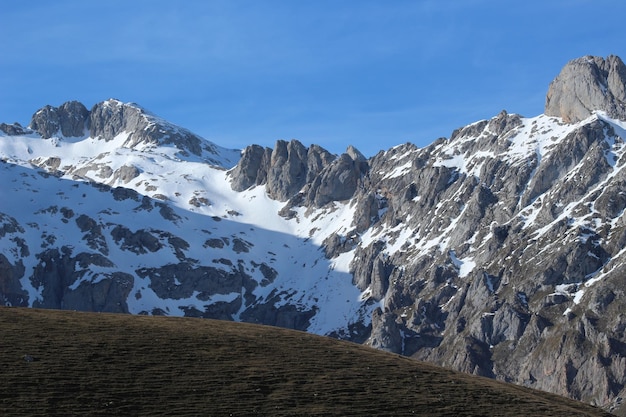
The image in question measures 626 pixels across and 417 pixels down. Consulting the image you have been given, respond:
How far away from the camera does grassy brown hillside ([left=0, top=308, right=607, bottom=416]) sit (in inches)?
3999

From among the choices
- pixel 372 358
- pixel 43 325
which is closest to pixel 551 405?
pixel 372 358

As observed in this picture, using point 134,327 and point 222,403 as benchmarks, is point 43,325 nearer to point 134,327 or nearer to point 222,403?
point 134,327

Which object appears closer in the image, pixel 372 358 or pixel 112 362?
pixel 112 362

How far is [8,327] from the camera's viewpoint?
12444 centimetres

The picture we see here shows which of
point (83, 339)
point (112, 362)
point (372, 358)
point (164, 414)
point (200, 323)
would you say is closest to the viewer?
point (164, 414)

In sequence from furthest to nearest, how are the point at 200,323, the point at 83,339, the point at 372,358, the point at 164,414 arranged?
1. the point at 200,323
2. the point at 372,358
3. the point at 83,339
4. the point at 164,414

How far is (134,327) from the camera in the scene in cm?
13162

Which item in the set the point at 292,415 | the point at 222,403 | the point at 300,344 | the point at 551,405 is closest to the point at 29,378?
the point at 222,403

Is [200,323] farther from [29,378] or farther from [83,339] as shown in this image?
[29,378]

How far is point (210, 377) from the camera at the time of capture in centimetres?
11162

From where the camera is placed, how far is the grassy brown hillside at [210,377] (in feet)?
333

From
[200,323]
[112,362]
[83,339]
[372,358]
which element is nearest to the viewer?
[112,362]

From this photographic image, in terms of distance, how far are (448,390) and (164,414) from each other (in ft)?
115

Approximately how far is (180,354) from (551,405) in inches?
1651
